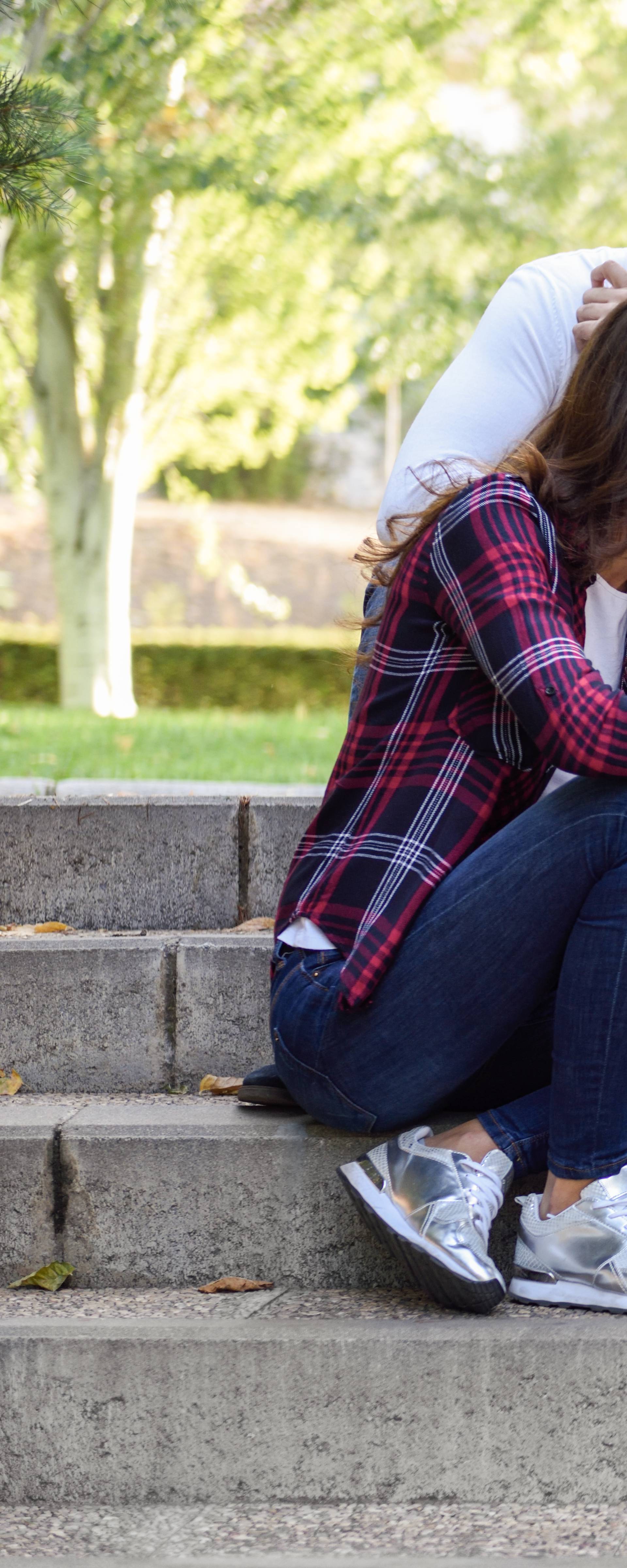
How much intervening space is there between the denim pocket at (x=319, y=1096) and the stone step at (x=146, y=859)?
2.85 feet

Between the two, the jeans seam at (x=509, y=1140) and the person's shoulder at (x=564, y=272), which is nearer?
the jeans seam at (x=509, y=1140)

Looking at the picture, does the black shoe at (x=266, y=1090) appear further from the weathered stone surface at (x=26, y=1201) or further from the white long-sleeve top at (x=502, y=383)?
the white long-sleeve top at (x=502, y=383)

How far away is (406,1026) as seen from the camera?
190 cm

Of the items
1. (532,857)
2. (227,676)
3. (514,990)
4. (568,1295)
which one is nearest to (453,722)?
(532,857)

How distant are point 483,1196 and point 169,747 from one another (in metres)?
3.54

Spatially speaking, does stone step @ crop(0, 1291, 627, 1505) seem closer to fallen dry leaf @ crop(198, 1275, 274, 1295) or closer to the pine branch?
fallen dry leaf @ crop(198, 1275, 274, 1295)

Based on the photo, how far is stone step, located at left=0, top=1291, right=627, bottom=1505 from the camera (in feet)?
6.05

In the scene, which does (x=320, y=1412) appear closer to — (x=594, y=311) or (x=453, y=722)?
(x=453, y=722)

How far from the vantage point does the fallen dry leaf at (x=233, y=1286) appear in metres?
2.13

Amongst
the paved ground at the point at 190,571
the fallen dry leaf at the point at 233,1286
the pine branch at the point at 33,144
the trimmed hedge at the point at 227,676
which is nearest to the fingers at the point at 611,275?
the pine branch at the point at 33,144

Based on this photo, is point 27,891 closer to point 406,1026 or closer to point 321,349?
point 406,1026

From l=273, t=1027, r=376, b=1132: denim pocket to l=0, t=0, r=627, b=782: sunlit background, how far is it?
1.96 ft

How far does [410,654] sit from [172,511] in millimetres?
24454

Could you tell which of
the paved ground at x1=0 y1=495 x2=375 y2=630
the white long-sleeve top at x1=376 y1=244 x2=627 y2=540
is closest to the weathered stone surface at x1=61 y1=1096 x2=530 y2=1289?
the white long-sleeve top at x1=376 y1=244 x2=627 y2=540
